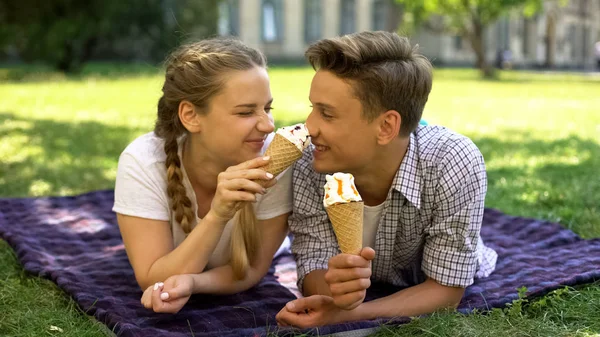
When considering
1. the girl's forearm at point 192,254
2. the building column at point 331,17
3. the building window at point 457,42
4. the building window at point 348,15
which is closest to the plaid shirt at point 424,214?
the girl's forearm at point 192,254

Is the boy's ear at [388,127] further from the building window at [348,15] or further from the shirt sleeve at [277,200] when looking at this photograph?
the building window at [348,15]

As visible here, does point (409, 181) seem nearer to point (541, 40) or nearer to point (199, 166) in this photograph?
point (199, 166)

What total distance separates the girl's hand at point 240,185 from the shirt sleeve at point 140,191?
50 cm

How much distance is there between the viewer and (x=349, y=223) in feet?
9.66

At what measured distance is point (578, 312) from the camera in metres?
3.30

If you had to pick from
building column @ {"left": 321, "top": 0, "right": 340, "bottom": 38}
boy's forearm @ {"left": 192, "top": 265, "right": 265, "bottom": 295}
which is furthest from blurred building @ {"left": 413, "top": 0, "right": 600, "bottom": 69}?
boy's forearm @ {"left": 192, "top": 265, "right": 265, "bottom": 295}

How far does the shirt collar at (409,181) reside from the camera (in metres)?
3.34

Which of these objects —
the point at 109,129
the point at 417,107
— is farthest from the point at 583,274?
the point at 109,129

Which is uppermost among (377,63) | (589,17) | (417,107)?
(377,63)

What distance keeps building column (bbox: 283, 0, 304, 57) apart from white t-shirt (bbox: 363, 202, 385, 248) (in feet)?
117

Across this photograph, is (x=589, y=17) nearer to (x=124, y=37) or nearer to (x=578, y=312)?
(x=124, y=37)

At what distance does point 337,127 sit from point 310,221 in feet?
1.93

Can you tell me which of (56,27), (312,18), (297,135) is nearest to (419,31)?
(312,18)

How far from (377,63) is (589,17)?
6139cm
